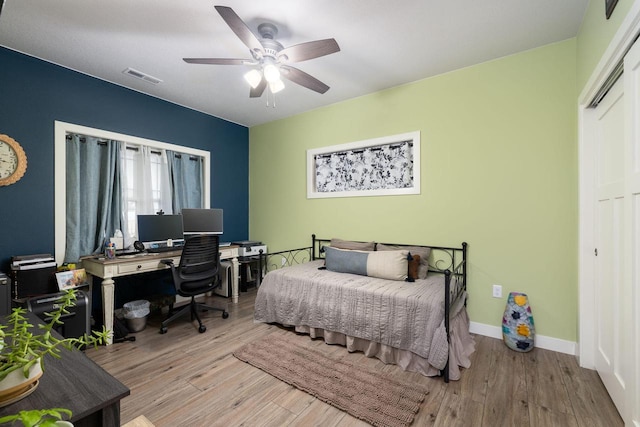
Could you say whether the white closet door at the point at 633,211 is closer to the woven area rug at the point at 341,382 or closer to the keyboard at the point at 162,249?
the woven area rug at the point at 341,382

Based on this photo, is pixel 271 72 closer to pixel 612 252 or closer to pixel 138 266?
pixel 138 266

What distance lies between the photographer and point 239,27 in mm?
1865

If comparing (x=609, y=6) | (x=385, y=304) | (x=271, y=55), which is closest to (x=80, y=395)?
(x=385, y=304)

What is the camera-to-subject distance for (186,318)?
3305 mm

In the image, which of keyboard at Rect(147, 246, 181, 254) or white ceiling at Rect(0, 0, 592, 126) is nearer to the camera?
white ceiling at Rect(0, 0, 592, 126)

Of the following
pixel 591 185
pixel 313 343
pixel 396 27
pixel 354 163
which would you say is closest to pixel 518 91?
pixel 591 185

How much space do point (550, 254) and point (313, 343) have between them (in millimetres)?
2245

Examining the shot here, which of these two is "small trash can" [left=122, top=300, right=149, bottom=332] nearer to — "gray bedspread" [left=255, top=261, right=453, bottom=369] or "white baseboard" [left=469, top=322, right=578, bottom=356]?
"gray bedspread" [left=255, top=261, right=453, bottom=369]

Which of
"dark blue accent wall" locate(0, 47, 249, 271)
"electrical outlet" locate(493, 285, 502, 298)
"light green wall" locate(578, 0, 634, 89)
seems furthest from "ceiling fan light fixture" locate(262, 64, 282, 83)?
"electrical outlet" locate(493, 285, 502, 298)

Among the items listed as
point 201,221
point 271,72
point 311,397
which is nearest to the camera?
point 311,397

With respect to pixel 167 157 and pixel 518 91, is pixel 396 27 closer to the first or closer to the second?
pixel 518 91

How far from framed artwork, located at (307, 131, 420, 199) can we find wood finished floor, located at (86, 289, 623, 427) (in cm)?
181

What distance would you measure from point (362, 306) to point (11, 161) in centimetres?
339

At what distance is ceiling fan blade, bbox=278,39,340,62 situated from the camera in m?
1.98
